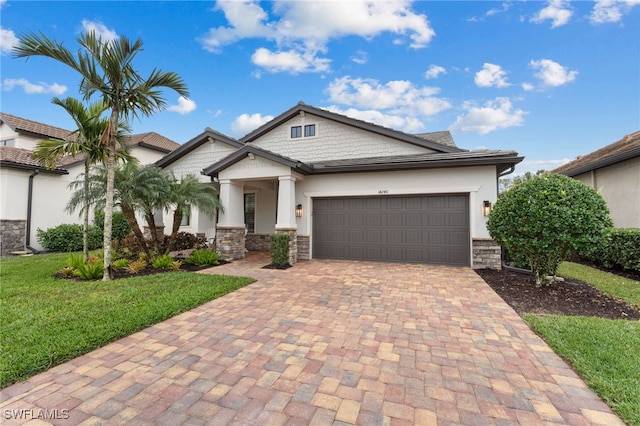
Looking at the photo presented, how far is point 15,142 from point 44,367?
1807 centimetres

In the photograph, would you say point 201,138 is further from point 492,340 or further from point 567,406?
point 567,406

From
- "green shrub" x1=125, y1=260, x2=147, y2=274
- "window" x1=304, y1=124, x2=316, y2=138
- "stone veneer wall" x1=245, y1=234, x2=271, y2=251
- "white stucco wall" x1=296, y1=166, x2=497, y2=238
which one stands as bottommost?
"green shrub" x1=125, y1=260, x2=147, y2=274

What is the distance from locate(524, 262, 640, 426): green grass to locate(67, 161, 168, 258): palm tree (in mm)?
9249

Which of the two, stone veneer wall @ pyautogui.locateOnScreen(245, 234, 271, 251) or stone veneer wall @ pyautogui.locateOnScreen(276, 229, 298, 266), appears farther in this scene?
stone veneer wall @ pyautogui.locateOnScreen(245, 234, 271, 251)

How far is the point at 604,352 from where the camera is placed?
312 cm

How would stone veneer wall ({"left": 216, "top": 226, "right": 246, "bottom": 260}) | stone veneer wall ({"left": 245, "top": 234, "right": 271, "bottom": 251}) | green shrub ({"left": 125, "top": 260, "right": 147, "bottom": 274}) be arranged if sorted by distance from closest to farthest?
green shrub ({"left": 125, "top": 260, "right": 147, "bottom": 274}) → stone veneer wall ({"left": 216, "top": 226, "right": 246, "bottom": 260}) → stone veneer wall ({"left": 245, "top": 234, "right": 271, "bottom": 251})

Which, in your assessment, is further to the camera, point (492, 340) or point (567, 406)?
point (492, 340)

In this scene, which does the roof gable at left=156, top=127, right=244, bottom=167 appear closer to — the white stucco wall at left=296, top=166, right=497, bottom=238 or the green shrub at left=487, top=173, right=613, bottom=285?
the white stucco wall at left=296, top=166, right=497, bottom=238

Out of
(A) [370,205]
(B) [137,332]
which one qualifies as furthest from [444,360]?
(A) [370,205]

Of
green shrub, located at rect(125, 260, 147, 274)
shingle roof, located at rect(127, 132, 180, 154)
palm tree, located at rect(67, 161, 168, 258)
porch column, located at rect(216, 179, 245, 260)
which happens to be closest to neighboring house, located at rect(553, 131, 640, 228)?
porch column, located at rect(216, 179, 245, 260)

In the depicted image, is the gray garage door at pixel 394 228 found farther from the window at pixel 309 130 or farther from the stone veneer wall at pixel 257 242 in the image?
the stone veneer wall at pixel 257 242

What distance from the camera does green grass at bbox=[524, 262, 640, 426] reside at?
2.37 metres

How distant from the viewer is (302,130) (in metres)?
12.0

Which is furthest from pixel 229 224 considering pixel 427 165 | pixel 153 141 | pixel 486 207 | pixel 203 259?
pixel 153 141
